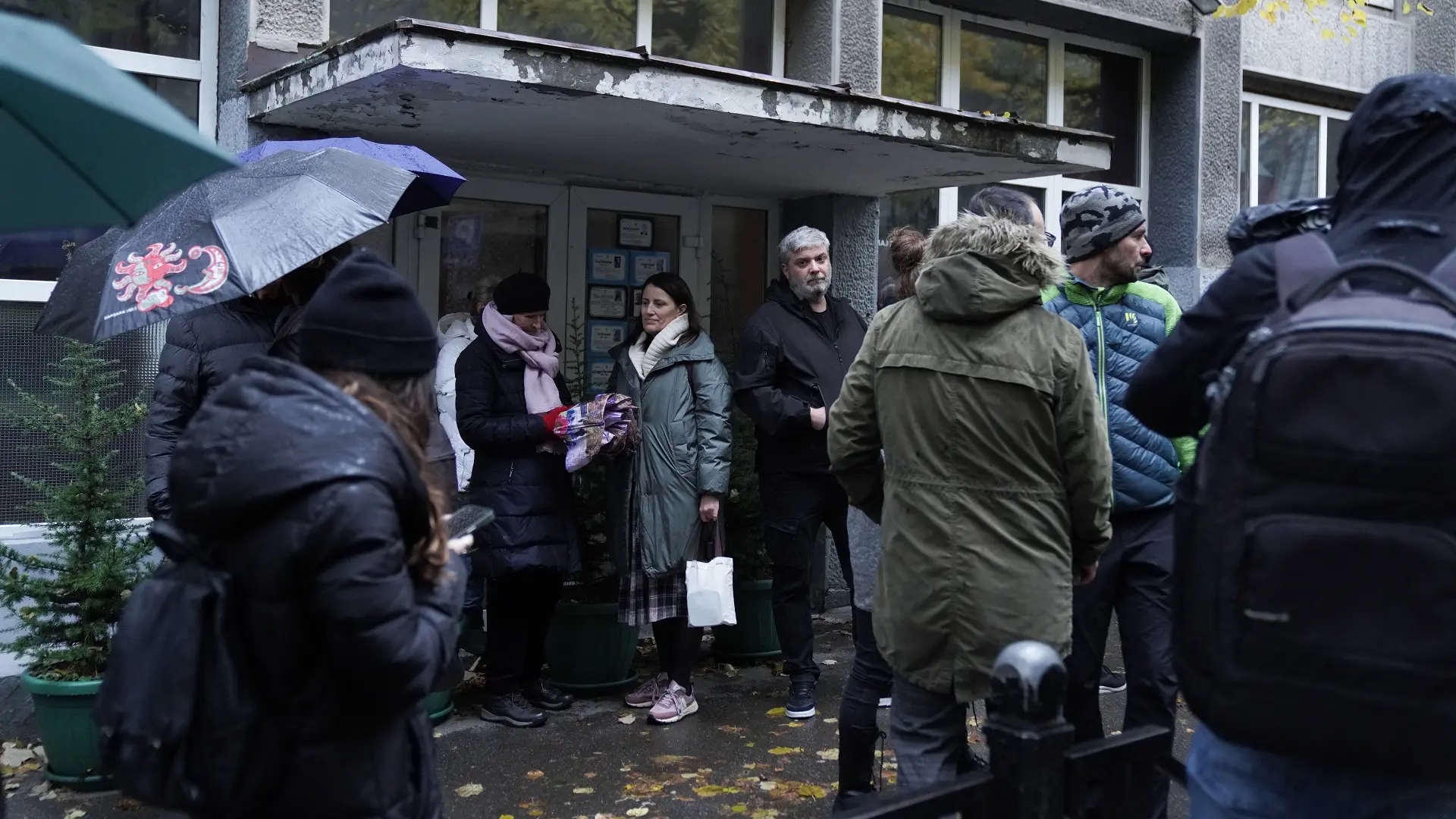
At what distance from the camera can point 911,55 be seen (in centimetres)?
839

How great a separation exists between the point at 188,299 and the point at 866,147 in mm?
3122

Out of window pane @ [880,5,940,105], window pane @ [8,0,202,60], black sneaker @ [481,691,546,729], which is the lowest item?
black sneaker @ [481,691,546,729]

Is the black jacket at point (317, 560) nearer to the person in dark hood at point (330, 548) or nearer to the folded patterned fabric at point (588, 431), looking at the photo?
the person in dark hood at point (330, 548)

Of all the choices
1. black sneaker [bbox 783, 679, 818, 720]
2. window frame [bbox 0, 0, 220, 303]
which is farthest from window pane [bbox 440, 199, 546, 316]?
black sneaker [bbox 783, 679, 818, 720]

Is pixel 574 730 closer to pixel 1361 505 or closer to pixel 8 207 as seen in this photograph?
pixel 8 207

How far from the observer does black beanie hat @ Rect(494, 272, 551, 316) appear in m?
5.37

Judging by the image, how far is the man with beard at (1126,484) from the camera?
3.96 m

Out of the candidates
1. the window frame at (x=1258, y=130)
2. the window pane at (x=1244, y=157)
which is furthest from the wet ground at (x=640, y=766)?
the window frame at (x=1258, y=130)

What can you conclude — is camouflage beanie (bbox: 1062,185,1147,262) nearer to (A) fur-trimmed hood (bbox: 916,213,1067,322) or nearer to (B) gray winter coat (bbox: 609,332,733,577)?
(A) fur-trimmed hood (bbox: 916,213,1067,322)

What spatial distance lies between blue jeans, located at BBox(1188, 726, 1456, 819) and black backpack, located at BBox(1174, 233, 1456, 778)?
8 cm

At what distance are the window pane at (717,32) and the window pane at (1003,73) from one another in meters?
1.68

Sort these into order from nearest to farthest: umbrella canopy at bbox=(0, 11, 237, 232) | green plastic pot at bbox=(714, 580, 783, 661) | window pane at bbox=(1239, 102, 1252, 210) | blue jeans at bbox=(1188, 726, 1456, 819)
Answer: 1. blue jeans at bbox=(1188, 726, 1456, 819)
2. umbrella canopy at bbox=(0, 11, 237, 232)
3. green plastic pot at bbox=(714, 580, 783, 661)
4. window pane at bbox=(1239, 102, 1252, 210)

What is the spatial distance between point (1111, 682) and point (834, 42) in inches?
148

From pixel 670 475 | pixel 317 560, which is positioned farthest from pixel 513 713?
pixel 317 560
